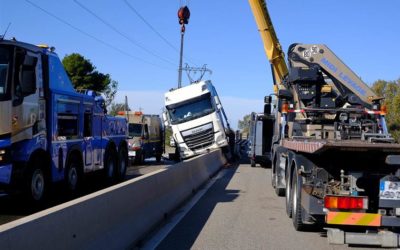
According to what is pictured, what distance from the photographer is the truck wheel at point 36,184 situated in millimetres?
11070

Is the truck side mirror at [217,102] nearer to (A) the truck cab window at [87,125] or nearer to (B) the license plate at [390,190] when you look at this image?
(A) the truck cab window at [87,125]

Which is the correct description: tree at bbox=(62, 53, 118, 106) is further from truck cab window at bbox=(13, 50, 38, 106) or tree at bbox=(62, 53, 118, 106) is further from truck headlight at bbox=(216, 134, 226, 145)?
truck cab window at bbox=(13, 50, 38, 106)

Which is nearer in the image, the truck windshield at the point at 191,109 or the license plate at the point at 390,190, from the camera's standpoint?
the license plate at the point at 390,190

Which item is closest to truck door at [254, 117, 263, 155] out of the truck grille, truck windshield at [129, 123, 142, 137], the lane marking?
the truck grille

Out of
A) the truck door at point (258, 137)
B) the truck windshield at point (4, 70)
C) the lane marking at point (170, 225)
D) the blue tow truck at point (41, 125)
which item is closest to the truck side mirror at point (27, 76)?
the blue tow truck at point (41, 125)

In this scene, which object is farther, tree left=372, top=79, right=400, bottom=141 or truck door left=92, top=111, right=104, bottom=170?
tree left=372, top=79, right=400, bottom=141

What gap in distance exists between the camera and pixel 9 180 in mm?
10383

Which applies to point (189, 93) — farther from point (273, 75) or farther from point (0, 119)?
point (0, 119)

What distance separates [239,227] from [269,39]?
14.4m

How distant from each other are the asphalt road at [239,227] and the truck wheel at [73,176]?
3143mm

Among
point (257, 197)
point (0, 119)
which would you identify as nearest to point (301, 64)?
point (257, 197)

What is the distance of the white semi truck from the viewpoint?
28.4 meters

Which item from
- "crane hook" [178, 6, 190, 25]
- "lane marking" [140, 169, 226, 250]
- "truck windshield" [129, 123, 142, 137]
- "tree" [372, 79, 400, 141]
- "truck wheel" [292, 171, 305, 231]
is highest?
"crane hook" [178, 6, 190, 25]

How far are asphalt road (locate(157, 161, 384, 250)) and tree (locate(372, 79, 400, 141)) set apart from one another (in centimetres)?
2759
